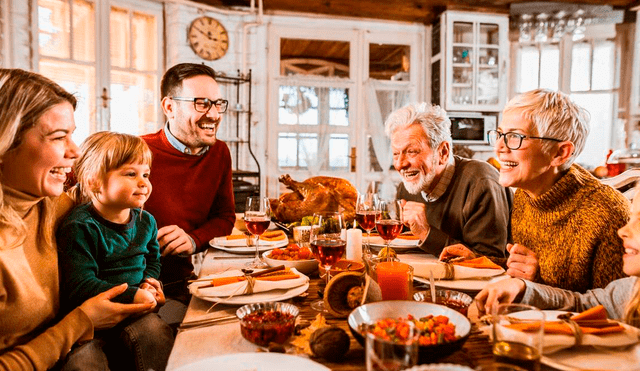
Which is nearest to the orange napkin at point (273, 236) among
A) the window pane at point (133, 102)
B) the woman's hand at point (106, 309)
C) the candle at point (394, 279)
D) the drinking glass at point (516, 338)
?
the woman's hand at point (106, 309)

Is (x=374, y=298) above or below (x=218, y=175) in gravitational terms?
below

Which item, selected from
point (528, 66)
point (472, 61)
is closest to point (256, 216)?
point (472, 61)

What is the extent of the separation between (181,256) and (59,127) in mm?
968

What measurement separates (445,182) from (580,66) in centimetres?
464

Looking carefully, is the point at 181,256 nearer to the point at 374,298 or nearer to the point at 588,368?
the point at 374,298

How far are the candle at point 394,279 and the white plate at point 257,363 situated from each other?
1.26 ft

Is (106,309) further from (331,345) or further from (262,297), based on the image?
(331,345)

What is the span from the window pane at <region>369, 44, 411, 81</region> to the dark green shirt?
4.57 m

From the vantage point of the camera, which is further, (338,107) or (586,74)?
(586,74)

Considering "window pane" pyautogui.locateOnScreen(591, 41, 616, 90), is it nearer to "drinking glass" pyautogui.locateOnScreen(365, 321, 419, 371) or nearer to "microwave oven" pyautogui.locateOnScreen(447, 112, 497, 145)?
"microwave oven" pyautogui.locateOnScreen(447, 112, 497, 145)

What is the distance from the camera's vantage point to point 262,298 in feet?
3.76

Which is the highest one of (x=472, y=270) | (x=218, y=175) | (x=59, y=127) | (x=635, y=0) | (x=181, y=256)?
(x=635, y=0)

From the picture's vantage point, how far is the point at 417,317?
0.91m

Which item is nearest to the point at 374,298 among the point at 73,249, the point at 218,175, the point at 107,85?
the point at 73,249
